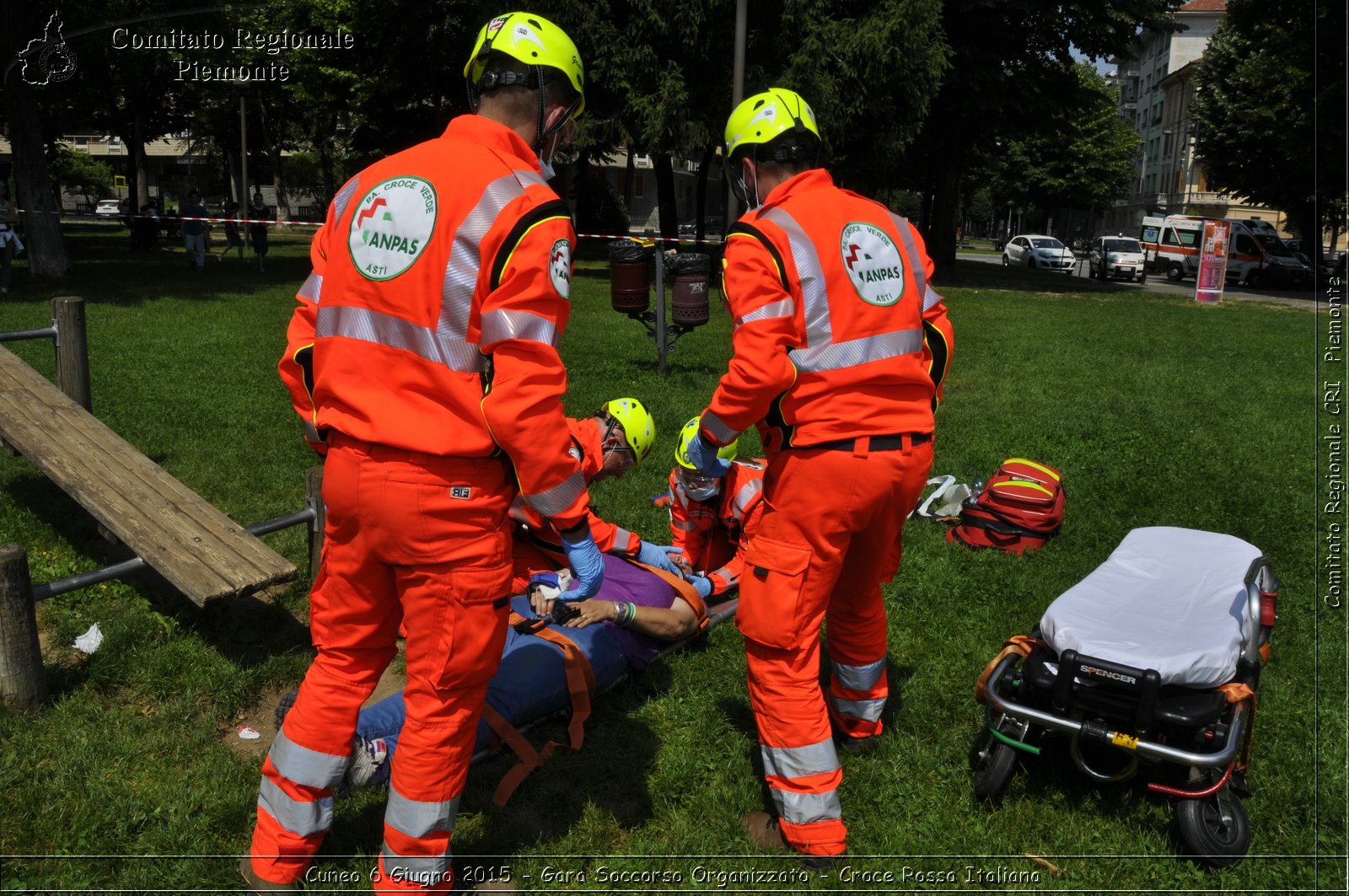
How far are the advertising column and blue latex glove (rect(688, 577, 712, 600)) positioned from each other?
24.4m

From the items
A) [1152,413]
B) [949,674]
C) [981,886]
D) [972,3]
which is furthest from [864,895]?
[972,3]

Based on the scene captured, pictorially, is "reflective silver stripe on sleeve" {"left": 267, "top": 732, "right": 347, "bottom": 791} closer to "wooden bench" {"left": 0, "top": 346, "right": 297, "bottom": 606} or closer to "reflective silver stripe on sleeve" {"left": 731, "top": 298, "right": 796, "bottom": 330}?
"wooden bench" {"left": 0, "top": 346, "right": 297, "bottom": 606}

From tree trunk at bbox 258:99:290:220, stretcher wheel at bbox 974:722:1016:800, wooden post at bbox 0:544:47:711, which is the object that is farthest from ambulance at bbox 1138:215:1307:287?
tree trunk at bbox 258:99:290:220

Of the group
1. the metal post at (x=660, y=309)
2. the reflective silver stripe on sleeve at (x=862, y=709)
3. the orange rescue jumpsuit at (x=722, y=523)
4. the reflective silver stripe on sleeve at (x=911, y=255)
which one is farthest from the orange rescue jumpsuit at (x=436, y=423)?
the metal post at (x=660, y=309)

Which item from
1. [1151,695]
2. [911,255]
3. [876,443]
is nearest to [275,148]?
[911,255]

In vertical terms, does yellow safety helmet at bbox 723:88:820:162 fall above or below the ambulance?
above

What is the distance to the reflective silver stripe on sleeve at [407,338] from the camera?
262 centimetres

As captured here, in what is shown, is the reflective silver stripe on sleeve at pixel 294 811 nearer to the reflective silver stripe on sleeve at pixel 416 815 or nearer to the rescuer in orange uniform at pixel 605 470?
the reflective silver stripe on sleeve at pixel 416 815

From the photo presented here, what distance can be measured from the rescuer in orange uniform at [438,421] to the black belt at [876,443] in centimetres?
89

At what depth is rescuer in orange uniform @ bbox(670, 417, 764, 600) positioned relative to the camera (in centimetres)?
548

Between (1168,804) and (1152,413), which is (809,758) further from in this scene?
(1152,413)

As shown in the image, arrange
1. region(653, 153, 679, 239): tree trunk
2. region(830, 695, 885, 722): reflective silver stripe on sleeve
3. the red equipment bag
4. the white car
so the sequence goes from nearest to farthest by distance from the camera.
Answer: region(830, 695, 885, 722): reflective silver stripe on sleeve, the red equipment bag, region(653, 153, 679, 239): tree trunk, the white car

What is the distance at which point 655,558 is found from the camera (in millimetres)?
5258

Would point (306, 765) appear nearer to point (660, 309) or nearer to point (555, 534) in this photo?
point (555, 534)
